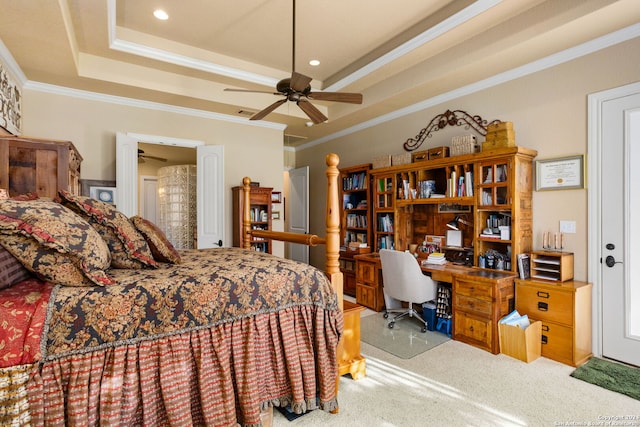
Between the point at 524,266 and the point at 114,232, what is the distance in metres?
3.34

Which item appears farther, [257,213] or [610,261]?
[257,213]

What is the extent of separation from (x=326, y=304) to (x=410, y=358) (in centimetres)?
139

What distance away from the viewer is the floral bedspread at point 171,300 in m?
1.35

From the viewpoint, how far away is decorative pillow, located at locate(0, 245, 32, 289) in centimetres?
133

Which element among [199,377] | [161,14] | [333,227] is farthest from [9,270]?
[161,14]

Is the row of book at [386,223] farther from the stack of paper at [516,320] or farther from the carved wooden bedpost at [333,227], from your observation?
the carved wooden bedpost at [333,227]

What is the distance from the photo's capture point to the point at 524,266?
10.3 feet

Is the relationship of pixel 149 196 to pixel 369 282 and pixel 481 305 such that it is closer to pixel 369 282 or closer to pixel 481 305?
pixel 369 282

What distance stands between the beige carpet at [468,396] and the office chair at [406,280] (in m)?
0.73

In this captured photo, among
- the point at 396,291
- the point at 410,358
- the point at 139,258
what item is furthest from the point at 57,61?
the point at 410,358

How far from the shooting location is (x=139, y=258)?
76.2 inches

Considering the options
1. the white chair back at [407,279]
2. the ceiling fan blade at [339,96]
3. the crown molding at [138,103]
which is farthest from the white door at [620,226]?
the crown molding at [138,103]

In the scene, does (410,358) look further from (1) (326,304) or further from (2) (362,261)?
(2) (362,261)

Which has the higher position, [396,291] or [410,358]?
[396,291]
